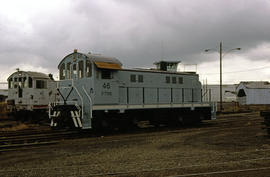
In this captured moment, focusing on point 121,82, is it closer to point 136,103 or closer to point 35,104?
point 136,103

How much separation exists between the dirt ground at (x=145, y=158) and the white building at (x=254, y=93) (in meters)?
45.6

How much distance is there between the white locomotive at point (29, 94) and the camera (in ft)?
68.9

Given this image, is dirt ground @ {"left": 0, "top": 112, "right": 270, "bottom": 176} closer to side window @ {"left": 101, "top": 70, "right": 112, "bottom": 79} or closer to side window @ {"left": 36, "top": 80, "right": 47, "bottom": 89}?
side window @ {"left": 101, "top": 70, "right": 112, "bottom": 79}

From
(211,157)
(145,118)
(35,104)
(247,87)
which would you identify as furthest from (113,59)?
(247,87)

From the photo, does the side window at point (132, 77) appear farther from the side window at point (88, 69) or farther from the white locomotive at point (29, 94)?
the white locomotive at point (29, 94)

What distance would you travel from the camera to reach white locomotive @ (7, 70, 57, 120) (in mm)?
21016

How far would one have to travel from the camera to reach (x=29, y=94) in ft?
70.1

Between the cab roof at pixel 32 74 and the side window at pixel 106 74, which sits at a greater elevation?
the cab roof at pixel 32 74

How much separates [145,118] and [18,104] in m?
11.3

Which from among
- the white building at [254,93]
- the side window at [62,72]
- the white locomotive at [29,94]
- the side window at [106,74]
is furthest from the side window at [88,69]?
Answer: the white building at [254,93]

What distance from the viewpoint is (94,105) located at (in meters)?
12.4

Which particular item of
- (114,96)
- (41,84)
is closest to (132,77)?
(114,96)

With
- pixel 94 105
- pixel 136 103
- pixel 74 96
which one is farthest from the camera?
pixel 136 103

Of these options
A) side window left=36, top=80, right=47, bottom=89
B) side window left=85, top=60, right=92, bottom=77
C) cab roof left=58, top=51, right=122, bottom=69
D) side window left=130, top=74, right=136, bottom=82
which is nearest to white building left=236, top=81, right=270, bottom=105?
side window left=36, top=80, right=47, bottom=89
